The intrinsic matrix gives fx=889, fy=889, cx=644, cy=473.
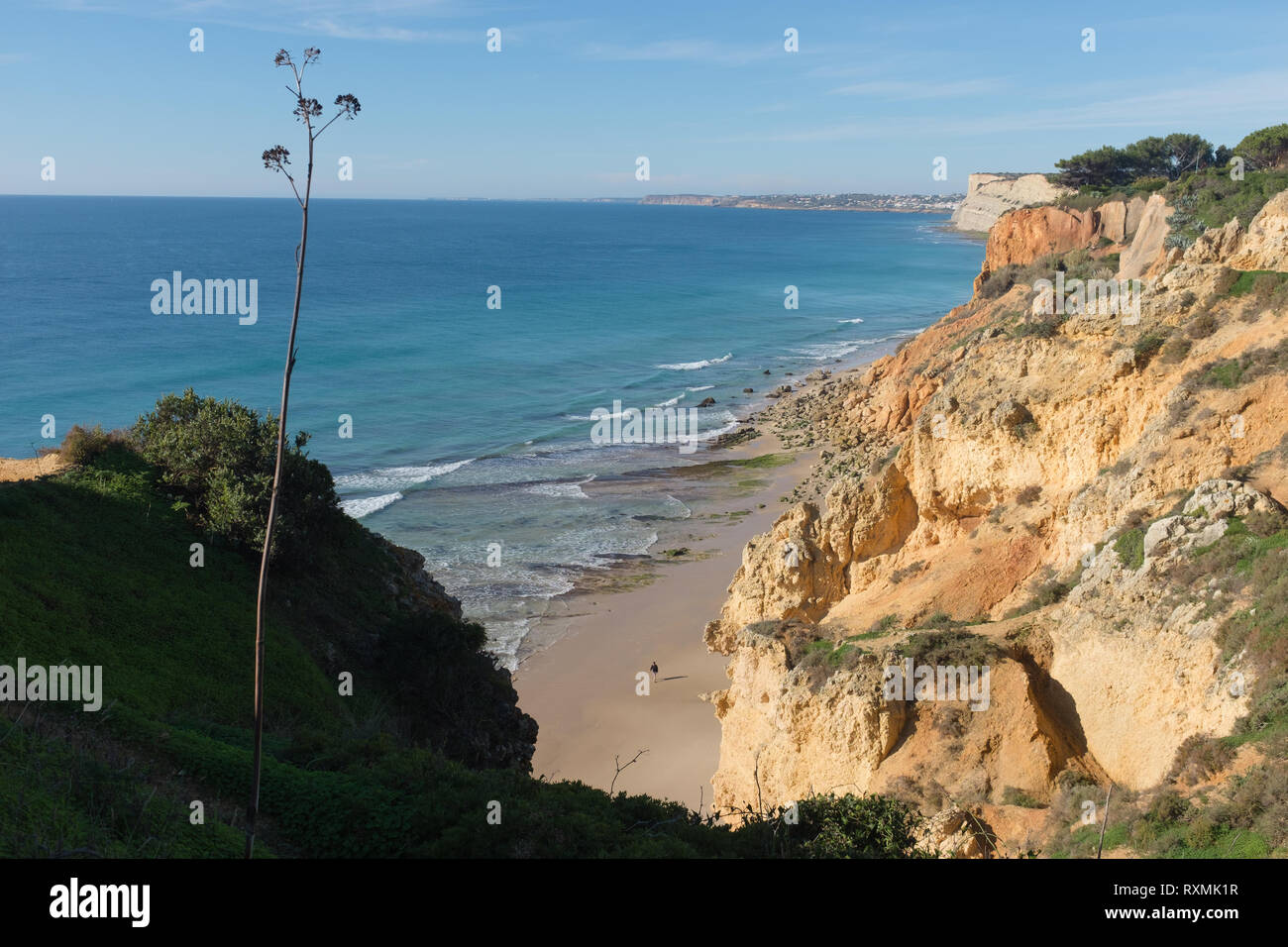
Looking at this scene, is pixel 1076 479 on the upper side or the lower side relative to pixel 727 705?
upper

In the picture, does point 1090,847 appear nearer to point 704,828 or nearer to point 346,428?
point 704,828

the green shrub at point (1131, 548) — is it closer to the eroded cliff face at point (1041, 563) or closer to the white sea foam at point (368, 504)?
the eroded cliff face at point (1041, 563)

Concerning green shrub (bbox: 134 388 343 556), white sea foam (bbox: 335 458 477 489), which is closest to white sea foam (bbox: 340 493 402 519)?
white sea foam (bbox: 335 458 477 489)

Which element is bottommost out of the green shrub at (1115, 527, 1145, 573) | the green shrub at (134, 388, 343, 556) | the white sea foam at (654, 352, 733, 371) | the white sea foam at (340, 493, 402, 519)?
the white sea foam at (340, 493, 402, 519)

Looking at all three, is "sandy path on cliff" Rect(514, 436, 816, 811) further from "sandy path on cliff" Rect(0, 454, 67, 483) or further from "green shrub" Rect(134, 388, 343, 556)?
"sandy path on cliff" Rect(0, 454, 67, 483)

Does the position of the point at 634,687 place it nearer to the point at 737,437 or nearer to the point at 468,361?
the point at 737,437

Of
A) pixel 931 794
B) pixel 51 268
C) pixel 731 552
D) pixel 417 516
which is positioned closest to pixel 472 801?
pixel 931 794
